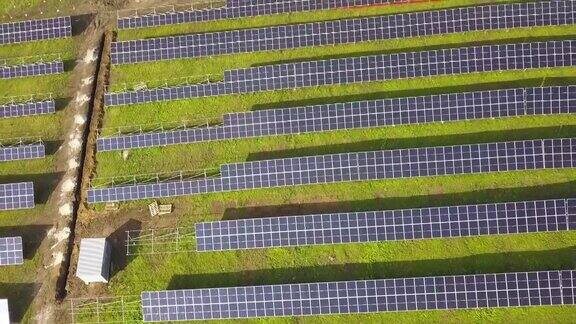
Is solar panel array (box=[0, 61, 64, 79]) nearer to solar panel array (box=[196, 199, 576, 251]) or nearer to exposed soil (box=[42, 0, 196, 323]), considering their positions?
exposed soil (box=[42, 0, 196, 323])

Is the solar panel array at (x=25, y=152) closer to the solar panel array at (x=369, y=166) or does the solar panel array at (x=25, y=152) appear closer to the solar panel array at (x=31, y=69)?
the solar panel array at (x=369, y=166)

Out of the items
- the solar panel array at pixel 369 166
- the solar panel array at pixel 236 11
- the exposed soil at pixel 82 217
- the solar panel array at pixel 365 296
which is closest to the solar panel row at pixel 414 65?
the solar panel array at pixel 236 11

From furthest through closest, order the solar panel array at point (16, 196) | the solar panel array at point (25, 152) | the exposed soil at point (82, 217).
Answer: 1. the solar panel array at point (25, 152)
2. the solar panel array at point (16, 196)
3. the exposed soil at point (82, 217)

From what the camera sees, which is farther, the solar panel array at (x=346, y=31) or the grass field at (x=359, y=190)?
the solar panel array at (x=346, y=31)

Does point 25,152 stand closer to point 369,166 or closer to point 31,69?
point 31,69

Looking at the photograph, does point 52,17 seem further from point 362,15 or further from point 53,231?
point 362,15

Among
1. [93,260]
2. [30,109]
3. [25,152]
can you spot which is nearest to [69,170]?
[25,152]

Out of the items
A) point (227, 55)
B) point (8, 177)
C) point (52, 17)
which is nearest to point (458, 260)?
point (227, 55)
